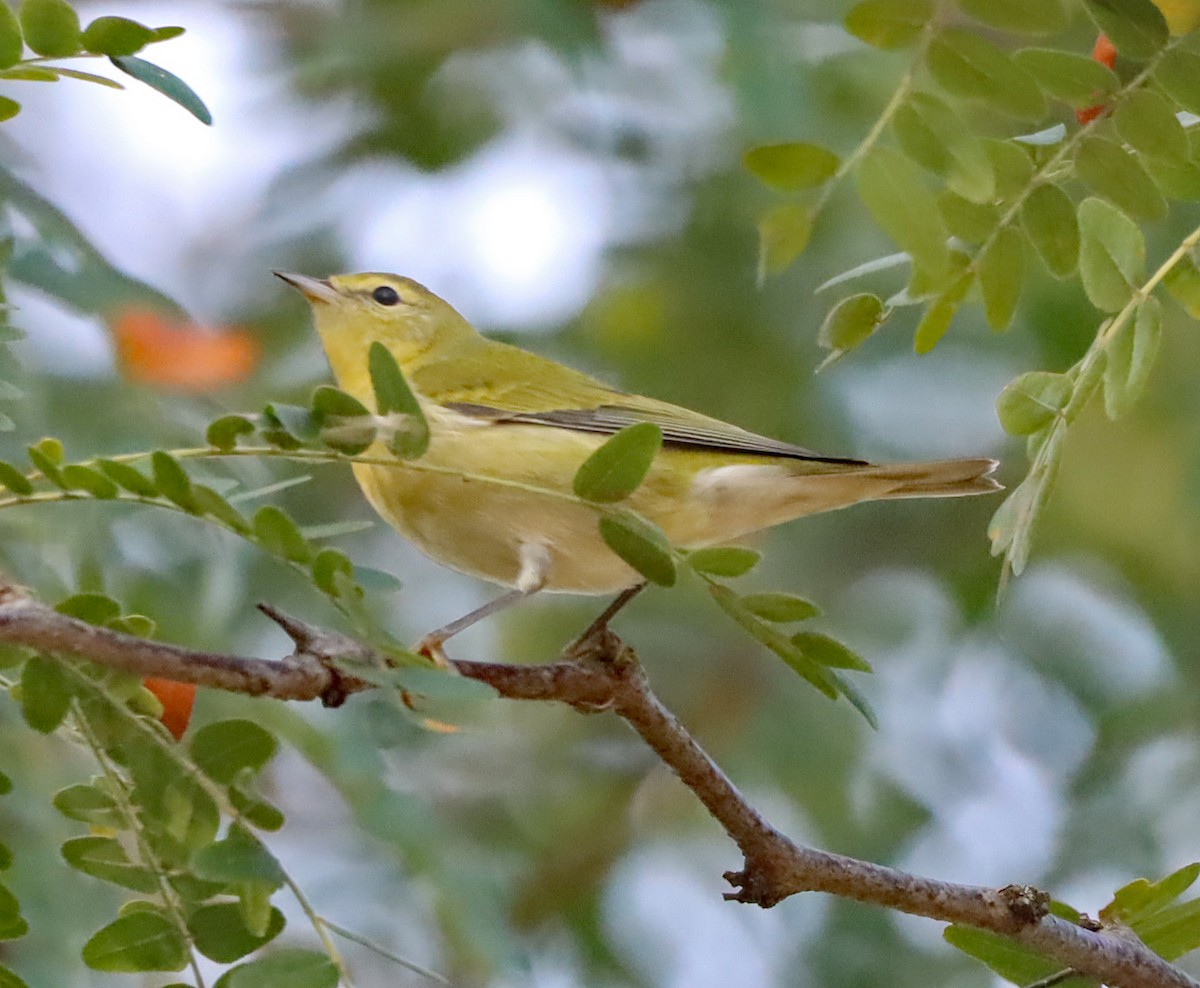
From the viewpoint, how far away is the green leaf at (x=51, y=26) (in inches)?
53.2

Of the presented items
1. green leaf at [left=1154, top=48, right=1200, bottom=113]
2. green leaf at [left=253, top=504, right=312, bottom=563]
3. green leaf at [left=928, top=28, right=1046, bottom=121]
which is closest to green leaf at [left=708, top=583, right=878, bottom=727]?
green leaf at [left=253, top=504, right=312, bottom=563]

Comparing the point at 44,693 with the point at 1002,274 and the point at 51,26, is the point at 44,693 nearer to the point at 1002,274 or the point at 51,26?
the point at 51,26

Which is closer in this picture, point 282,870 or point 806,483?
point 282,870

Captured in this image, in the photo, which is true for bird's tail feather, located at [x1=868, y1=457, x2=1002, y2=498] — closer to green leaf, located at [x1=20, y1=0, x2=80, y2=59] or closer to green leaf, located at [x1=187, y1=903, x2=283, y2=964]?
green leaf, located at [x1=187, y1=903, x2=283, y2=964]

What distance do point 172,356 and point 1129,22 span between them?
5.59 ft

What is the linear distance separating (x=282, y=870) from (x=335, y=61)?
115 inches

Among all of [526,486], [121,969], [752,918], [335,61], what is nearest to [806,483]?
[526,486]

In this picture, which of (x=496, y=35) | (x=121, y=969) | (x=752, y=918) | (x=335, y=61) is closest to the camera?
(x=121, y=969)

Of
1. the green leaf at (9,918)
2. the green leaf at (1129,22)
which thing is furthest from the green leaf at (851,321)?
the green leaf at (9,918)

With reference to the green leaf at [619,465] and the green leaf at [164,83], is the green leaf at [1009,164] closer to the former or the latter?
the green leaf at [619,465]

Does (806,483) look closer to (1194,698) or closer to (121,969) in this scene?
(121,969)

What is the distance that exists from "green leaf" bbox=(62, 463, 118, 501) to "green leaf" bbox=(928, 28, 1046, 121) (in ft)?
2.54

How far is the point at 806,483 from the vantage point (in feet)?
8.02

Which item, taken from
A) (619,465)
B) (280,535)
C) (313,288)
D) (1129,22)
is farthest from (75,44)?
(313,288)
